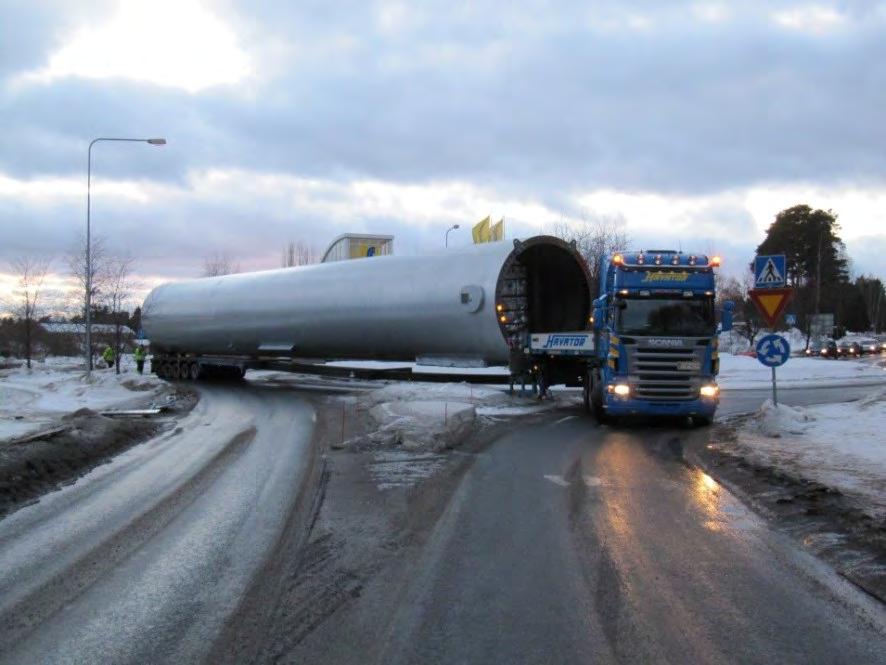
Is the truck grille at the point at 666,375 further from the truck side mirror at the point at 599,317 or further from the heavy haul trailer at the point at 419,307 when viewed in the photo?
the heavy haul trailer at the point at 419,307

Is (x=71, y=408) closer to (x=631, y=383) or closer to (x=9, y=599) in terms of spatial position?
(x=631, y=383)

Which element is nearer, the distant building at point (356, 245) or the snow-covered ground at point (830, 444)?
the snow-covered ground at point (830, 444)

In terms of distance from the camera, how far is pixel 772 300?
13.9 m

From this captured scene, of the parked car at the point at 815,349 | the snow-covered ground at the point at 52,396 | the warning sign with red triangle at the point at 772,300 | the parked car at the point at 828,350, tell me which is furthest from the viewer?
the parked car at the point at 815,349

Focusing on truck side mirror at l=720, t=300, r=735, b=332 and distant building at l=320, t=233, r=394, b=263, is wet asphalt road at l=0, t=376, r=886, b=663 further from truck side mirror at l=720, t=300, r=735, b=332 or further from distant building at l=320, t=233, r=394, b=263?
distant building at l=320, t=233, r=394, b=263

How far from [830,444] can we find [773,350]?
2707mm

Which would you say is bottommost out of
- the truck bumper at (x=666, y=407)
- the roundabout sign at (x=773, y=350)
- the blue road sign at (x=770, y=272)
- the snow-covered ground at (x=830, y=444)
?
the snow-covered ground at (x=830, y=444)

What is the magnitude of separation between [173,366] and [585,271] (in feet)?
67.0

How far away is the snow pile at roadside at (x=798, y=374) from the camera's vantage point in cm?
2786

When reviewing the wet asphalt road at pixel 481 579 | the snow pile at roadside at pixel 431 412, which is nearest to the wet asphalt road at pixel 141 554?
the wet asphalt road at pixel 481 579

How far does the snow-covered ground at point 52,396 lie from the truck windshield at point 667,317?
11.4 m

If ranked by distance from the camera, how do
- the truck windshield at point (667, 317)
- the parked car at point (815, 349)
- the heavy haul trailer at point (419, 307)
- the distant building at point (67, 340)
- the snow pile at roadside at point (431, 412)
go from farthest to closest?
the distant building at point (67, 340)
the parked car at point (815, 349)
the heavy haul trailer at point (419, 307)
the truck windshield at point (667, 317)
the snow pile at roadside at point (431, 412)

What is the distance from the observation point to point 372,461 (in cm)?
1088

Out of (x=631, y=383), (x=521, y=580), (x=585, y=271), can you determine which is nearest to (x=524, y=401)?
(x=585, y=271)
